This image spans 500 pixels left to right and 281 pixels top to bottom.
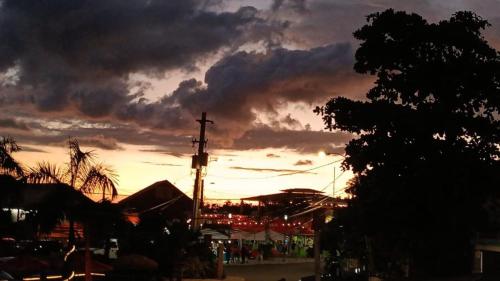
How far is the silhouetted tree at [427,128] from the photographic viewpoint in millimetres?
18906

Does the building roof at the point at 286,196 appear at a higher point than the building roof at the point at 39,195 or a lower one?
higher

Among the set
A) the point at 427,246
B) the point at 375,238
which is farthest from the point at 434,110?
the point at 375,238

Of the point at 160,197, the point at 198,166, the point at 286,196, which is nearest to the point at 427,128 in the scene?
the point at 198,166

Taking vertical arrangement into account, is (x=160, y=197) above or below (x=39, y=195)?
above

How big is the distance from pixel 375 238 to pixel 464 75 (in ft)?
23.8

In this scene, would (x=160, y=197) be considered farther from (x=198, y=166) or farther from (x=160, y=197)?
(x=198, y=166)

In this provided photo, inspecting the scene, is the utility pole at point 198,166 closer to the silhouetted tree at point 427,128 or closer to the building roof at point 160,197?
the silhouetted tree at point 427,128

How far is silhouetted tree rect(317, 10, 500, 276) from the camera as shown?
62.0 feet

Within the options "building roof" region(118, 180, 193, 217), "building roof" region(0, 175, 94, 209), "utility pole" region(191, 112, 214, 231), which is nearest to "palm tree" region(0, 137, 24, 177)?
"building roof" region(0, 175, 94, 209)

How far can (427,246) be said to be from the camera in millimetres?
20297

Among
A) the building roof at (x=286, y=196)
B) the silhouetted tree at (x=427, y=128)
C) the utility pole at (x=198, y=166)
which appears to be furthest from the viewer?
the building roof at (x=286, y=196)

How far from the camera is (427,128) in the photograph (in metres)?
18.8

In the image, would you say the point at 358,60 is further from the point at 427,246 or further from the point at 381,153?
the point at 427,246

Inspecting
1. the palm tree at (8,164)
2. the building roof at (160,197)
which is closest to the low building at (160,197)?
the building roof at (160,197)
